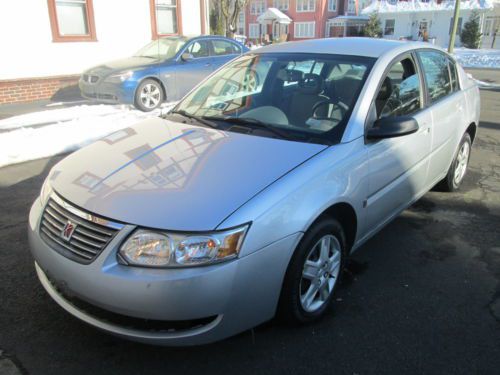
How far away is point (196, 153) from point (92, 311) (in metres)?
1.10

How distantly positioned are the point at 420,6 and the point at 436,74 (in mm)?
44674

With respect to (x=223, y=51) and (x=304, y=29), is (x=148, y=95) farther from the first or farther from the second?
→ (x=304, y=29)

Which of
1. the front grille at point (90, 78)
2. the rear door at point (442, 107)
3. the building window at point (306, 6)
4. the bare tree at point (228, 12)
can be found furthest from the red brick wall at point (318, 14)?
the rear door at point (442, 107)

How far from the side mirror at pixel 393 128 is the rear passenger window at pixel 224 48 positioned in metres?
8.06

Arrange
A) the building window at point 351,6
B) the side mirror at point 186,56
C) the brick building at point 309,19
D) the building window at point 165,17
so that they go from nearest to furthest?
the side mirror at point 186,56 < the building window at point 165,17 < the brick building at point 309,19 < the building window at point 351,6

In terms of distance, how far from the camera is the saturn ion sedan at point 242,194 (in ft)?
7.07

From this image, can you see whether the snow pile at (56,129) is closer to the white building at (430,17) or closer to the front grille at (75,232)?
the front grille at (75,232)

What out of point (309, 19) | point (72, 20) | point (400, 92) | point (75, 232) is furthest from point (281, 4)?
point (75, 232)

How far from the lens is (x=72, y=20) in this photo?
11164mm

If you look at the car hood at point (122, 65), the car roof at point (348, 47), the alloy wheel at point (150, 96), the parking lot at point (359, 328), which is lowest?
the parking lot at point (359, 328)

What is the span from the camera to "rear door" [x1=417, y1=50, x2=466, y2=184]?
397 centimetres

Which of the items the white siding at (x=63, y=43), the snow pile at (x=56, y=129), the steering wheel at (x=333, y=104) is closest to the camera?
the steering wheel at (x=333, y=104)

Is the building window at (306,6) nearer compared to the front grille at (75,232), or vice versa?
the front grille at (75,232)

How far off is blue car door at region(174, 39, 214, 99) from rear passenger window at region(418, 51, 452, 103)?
20.6ft
